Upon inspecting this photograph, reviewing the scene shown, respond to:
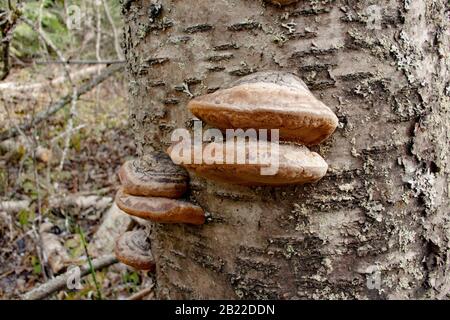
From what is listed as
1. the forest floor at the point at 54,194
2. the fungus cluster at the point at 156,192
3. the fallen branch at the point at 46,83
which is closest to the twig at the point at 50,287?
the forest floor at the point at 54,194

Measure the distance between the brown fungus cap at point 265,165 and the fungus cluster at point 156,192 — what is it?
19 cm

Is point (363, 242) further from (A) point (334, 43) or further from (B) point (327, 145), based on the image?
(A) point (334, 43)

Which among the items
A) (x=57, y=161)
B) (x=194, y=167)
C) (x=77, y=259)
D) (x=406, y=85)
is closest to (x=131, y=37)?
(x=194, y=167)

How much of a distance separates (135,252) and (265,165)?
Result: 2.62 ft

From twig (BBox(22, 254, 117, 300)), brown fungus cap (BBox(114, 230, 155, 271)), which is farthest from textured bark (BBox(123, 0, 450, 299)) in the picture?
twig (BBox(22, 254, 117, 300))

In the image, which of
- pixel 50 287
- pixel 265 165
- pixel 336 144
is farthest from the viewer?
pixel 50 287

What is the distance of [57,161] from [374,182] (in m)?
5.07

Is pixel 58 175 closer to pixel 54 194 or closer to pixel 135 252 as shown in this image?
pixel 54 194

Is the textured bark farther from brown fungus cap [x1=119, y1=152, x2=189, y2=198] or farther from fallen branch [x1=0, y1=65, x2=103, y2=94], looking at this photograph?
fallen branch [x1=0, y1=65, x2=103, y2=94]

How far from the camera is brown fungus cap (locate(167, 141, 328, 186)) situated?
984mm

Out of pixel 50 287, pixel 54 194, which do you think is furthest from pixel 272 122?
pixel 54 194

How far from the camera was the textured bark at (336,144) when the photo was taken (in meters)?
1.16

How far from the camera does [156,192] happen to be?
1.26 m

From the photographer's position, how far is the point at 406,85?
1.20 metres
